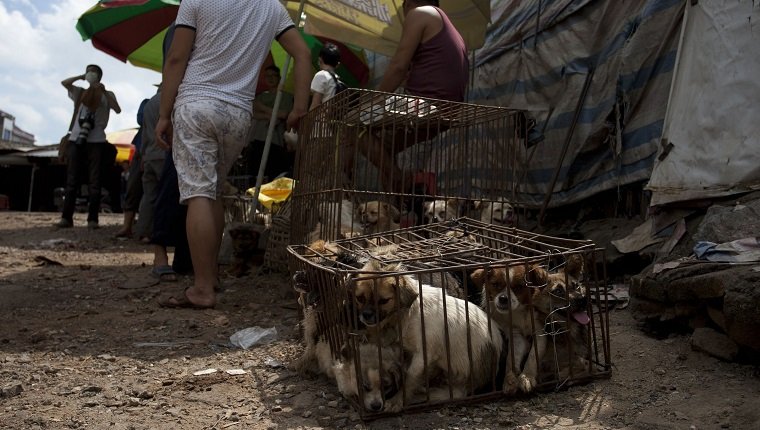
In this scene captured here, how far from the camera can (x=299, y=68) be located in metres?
4.13

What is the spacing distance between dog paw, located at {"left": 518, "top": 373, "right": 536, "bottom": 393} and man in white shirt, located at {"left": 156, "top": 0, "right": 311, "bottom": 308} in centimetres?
210

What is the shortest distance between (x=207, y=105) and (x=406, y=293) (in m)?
1.95

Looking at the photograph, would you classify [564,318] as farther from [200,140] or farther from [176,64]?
[176,64]

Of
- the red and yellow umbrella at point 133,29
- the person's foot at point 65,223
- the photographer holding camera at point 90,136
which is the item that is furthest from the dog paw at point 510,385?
the person's foot at point 65,223

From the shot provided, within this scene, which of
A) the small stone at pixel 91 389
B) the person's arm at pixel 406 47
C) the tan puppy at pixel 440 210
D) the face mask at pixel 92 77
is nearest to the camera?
the small stone at pixel 91 389

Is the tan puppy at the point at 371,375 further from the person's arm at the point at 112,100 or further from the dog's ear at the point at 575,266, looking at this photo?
the person's arm at the point at 112,100

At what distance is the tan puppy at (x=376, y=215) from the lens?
4203mm

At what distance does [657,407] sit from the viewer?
2.44m

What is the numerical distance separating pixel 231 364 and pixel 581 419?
166 cm

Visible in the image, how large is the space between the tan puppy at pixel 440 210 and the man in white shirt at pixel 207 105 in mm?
1327

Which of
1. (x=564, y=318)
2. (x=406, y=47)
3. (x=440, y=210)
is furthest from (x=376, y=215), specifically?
(x=564, y=318)

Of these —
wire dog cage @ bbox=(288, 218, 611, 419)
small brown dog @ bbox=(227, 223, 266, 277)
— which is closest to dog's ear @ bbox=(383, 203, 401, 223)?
wire dog cage @ bbox=(288, 218, 611, 419)

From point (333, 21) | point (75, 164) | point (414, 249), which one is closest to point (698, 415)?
point (414, 249)

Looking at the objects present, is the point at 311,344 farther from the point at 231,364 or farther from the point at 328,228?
the point at 328,228
